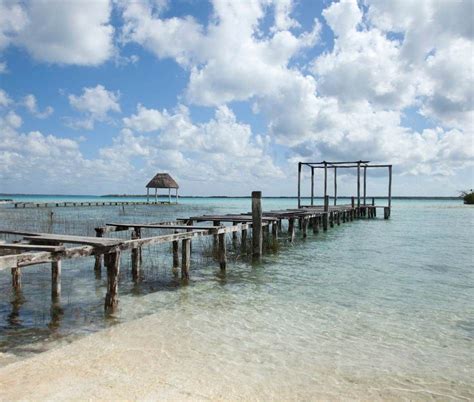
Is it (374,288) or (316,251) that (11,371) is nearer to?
(374,288)

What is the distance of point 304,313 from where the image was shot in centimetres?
702

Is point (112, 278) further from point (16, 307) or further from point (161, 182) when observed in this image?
point (161, 182)

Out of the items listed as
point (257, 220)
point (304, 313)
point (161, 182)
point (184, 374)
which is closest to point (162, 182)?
point (161, 182)

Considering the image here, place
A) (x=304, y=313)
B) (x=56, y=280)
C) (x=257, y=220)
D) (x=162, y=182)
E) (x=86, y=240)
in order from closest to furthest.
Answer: (x=86, y=240), (x=304, y=313), (x=56, y=280), (x=257, y=220), (x=162, y=182)

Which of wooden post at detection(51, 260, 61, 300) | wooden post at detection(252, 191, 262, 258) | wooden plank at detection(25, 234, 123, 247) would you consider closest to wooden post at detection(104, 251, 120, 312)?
wooden plank at detection(25, 234, 123, 247)

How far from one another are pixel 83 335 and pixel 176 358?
1628 mm

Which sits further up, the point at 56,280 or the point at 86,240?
the point at 86,240

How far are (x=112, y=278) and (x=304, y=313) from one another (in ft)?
10.8

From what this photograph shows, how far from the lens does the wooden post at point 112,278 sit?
663 cm

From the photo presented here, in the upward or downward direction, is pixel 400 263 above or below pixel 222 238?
below

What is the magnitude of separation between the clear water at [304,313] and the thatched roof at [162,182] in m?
44.6

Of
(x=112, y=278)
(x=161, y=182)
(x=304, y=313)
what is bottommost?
(x=304, y=313)

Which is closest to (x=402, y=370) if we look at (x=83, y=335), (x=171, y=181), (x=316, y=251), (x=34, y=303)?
(x=83, y=335)

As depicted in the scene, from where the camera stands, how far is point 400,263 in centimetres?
1282
